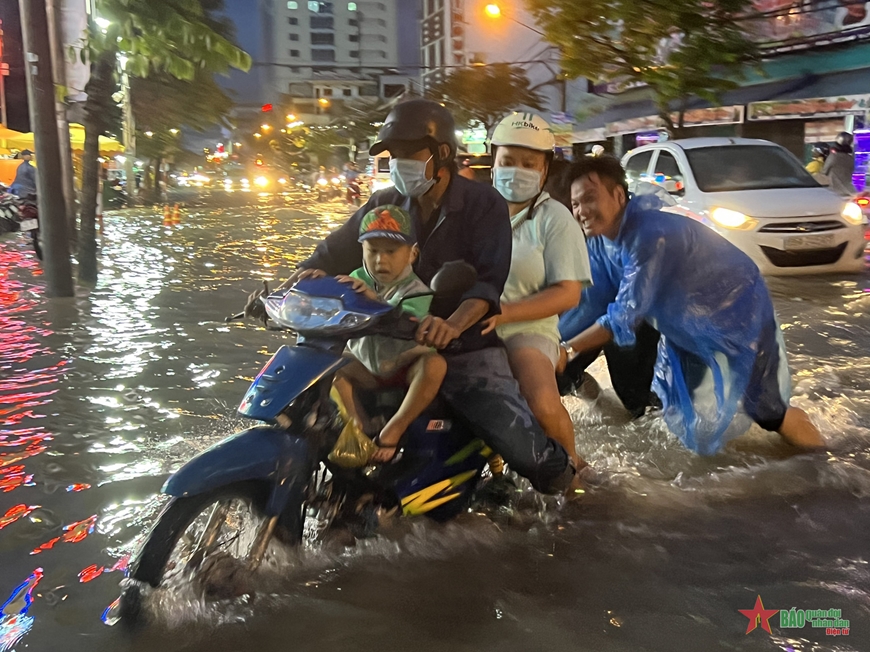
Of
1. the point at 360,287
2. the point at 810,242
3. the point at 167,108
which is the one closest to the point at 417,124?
the point at 360,287

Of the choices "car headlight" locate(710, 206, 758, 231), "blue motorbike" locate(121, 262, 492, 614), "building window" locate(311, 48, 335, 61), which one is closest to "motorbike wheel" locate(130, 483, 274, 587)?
"blue motorbike" locate(121, 262, 492, 614)

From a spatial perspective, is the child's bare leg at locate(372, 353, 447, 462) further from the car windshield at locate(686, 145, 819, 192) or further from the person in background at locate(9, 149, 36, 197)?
the person in background at locate(9, 149, 36, 197)

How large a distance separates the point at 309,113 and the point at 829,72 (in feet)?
225

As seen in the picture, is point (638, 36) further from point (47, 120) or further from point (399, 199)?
point (399, 199)

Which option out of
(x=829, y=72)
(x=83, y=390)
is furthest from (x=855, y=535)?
(x=829, y=72)

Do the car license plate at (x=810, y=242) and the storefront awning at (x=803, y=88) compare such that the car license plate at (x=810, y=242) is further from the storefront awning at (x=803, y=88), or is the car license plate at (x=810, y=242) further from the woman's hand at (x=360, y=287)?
the storefront awning at (x=803, y=88)

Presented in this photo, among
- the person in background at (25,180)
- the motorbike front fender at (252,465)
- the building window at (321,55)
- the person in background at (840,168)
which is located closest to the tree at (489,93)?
the person in background at (840,168)

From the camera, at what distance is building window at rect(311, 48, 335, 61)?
339 ft

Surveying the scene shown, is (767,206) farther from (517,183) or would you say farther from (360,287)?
(360,287)

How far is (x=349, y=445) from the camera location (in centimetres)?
275

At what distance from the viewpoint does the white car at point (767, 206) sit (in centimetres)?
950

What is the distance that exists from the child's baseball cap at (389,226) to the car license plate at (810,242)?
8020 millimetres

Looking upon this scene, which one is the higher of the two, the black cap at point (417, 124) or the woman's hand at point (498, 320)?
the black cap at point (417, 124)

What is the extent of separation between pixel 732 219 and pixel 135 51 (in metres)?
7.80
